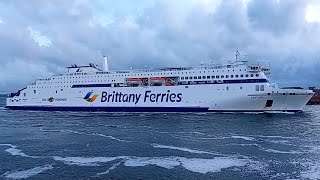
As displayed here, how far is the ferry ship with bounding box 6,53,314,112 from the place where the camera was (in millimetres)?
48156

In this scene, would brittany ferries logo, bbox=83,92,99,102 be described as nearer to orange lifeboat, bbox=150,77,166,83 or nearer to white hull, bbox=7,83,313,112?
white hull, bbox=7,83,313,112

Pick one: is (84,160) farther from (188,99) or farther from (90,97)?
(90,97)

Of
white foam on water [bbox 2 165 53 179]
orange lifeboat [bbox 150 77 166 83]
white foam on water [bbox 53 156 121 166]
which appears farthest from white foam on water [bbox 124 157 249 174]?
orange lifeboat [bbox 150 77 166 83]

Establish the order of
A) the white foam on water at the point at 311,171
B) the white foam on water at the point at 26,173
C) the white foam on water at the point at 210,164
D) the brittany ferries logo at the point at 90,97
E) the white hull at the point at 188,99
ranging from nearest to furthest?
the white foam on water at the point at 311,171, the white foam on water at the point at 26,173, the white foam on water at the point at 210,164, the white hull at the point at 188,99, the brittany ferries logo at the point at 90,97

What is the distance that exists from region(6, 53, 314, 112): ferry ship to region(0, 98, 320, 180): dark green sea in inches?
→ 499

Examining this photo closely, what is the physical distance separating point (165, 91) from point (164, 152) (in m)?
31.2

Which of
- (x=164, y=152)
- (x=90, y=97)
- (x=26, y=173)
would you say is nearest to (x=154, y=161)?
(x=164, y=152)

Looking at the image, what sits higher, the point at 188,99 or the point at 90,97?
the point at 90,97

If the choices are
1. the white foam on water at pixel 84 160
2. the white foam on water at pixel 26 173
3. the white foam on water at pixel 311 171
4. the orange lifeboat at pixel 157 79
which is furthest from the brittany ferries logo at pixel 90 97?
the white foam on water at pixel 311 171

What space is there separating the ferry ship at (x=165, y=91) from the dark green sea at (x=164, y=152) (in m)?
12.7

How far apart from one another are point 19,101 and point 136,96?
26133mm

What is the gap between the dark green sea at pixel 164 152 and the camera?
59.1 ft

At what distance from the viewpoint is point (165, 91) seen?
54.1 meters

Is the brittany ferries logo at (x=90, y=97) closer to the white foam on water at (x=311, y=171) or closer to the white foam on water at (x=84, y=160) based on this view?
the white foam on water at (x=84, y=160)
